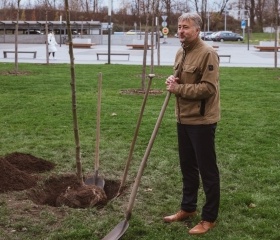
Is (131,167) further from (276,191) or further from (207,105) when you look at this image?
(207,105)

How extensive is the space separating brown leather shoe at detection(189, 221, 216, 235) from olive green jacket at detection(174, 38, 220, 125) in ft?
3.04

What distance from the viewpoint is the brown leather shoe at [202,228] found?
4.71m

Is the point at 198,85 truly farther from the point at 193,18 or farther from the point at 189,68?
the point at 193,18

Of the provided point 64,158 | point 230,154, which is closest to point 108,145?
point 64,158

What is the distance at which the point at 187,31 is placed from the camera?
4.46 meters

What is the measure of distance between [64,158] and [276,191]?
2.84 meters

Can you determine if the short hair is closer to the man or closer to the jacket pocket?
the man

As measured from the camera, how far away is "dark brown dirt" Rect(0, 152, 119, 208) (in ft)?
17.9

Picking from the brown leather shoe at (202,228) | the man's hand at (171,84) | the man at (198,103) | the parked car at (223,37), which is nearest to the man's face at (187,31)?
the man at (198,103)

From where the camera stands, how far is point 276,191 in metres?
5.93

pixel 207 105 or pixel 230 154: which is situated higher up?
pixel 207 105

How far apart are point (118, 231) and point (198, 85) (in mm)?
1425

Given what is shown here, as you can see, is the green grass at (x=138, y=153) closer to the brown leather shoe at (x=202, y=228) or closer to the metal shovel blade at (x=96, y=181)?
the brown leather shoe at (x=202, y=228)

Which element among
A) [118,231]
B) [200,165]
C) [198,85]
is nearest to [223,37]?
[200,165]
